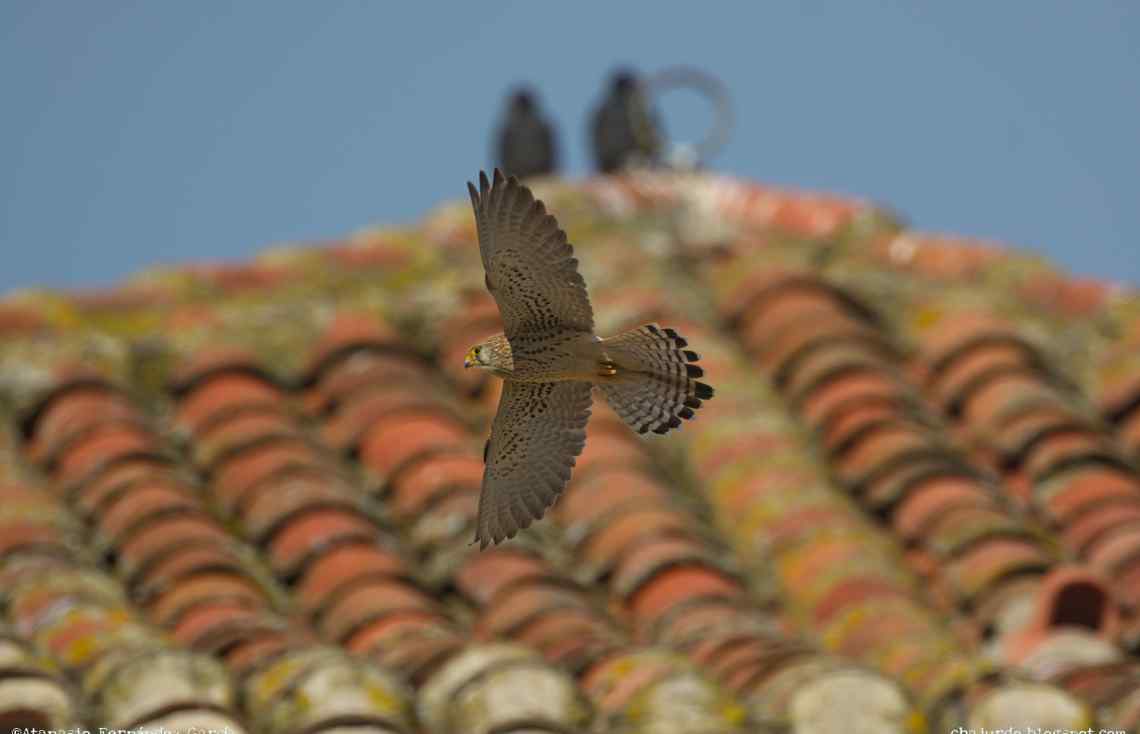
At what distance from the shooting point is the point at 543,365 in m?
6.37

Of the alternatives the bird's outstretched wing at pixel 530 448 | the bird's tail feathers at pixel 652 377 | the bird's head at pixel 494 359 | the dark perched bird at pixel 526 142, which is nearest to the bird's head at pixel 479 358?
the bird's head at pixel 494 359

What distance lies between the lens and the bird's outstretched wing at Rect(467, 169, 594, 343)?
6.12 m

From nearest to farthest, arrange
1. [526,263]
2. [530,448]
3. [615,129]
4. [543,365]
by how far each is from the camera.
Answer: [526,263], [543,365], [530,448], [615,129]

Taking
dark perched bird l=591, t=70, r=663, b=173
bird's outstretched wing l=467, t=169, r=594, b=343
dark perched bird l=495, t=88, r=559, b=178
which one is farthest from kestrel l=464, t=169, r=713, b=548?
dark perched bird l=495, t=88, r=559, b=178

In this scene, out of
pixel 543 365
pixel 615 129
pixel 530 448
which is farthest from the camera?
pixel 615 129

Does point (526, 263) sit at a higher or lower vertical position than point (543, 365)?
higher

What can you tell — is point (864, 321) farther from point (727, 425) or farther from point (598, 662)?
point (598, 662)

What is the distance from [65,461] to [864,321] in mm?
3129

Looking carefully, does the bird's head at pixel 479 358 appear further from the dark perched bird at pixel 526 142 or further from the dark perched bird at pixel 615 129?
the dark perched bird at pixel 526 142

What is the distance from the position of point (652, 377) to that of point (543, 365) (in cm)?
27

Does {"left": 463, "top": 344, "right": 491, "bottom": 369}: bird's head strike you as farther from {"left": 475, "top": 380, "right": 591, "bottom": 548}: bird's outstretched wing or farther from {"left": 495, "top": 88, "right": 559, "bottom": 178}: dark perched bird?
{"left": 495, "top": 88, "right": 559, "bottom": 178}: dark perched bird

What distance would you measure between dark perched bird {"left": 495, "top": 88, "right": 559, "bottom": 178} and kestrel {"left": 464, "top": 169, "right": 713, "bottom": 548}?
8.03m

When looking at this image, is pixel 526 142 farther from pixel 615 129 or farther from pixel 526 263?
A: pixel 526 263

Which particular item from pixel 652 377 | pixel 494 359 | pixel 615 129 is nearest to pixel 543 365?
pixel 494 359
